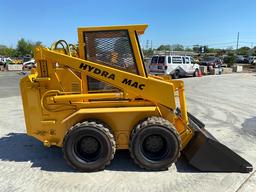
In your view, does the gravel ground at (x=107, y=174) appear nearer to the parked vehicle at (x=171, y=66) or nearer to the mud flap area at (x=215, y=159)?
the mud flap area at (x=215, y=159)

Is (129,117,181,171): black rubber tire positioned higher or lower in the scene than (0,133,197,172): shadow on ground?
higher

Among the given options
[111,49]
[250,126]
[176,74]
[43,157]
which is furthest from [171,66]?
[43,157]

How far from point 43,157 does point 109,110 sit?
1.69 metres

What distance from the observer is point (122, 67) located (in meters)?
4.76

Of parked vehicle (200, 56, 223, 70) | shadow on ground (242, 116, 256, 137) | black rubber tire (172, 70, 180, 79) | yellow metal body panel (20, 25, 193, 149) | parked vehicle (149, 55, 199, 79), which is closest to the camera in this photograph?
yellow metal body panel (20, 25, 193, 149)

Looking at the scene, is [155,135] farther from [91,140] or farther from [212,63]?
[212,63]

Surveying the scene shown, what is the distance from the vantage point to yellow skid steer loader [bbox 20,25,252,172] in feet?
14.8

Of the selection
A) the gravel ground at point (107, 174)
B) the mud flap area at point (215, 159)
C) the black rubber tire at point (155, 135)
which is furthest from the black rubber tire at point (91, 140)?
the mud flap area at point (215, 159)

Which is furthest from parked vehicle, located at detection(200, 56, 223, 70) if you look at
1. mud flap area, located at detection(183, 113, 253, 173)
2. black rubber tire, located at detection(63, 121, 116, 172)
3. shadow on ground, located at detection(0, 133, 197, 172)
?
black rubber tire, located at detection(63, 121, 116, 172)

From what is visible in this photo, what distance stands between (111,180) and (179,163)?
4.33 feet

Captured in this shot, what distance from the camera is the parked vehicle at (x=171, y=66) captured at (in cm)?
2128

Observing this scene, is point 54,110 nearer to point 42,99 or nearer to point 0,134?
point 42,99

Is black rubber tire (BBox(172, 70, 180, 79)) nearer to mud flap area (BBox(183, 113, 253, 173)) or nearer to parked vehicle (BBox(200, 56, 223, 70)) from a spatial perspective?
parked vehicle (BBox(200, 56, 223, 70))

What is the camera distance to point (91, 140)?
4637mm
